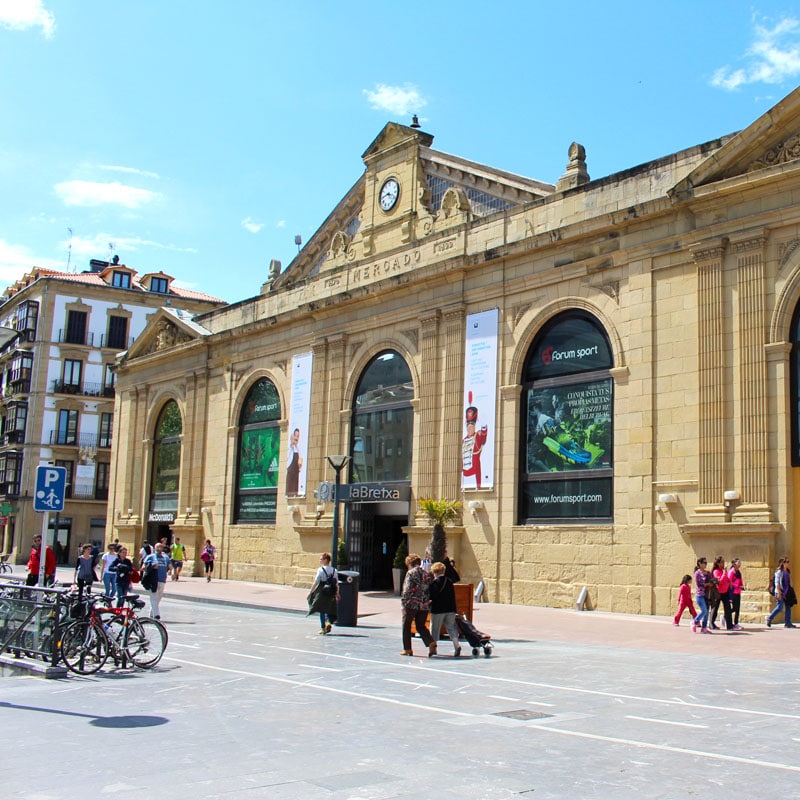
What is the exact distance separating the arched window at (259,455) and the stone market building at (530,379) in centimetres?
12

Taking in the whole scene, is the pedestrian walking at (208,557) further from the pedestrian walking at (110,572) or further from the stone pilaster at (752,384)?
the stone pilaster at (752,384)

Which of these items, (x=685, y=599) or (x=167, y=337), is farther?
(x=167, y=337)

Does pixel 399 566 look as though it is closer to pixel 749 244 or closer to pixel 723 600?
pixel 723 600

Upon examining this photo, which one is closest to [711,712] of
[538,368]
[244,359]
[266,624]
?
[266,624]

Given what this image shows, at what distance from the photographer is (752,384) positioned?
2220 centimetres

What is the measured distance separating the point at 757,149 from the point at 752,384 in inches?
218

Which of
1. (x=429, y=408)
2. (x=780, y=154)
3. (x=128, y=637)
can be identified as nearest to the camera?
(x=128, y=637)

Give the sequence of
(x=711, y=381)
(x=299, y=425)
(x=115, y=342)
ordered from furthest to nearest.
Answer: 1. (x=115, y=342)
2. (x=299, y=425)
3. (x=711, y=381)

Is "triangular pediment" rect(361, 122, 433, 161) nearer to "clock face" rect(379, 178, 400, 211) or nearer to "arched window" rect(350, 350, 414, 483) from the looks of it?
"clock face" rect(379, 178, 400, 211)

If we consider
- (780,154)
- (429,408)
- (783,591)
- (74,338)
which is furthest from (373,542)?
(74,338)

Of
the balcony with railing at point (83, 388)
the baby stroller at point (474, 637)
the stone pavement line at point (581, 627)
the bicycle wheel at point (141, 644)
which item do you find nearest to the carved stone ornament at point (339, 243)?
the stone pavement line at point (581, 627)

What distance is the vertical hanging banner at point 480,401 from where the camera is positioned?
28.5 m

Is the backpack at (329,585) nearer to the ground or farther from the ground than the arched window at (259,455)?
nearer to the ground

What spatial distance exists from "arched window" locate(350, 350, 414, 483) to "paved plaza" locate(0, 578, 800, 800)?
14531 millimetres
